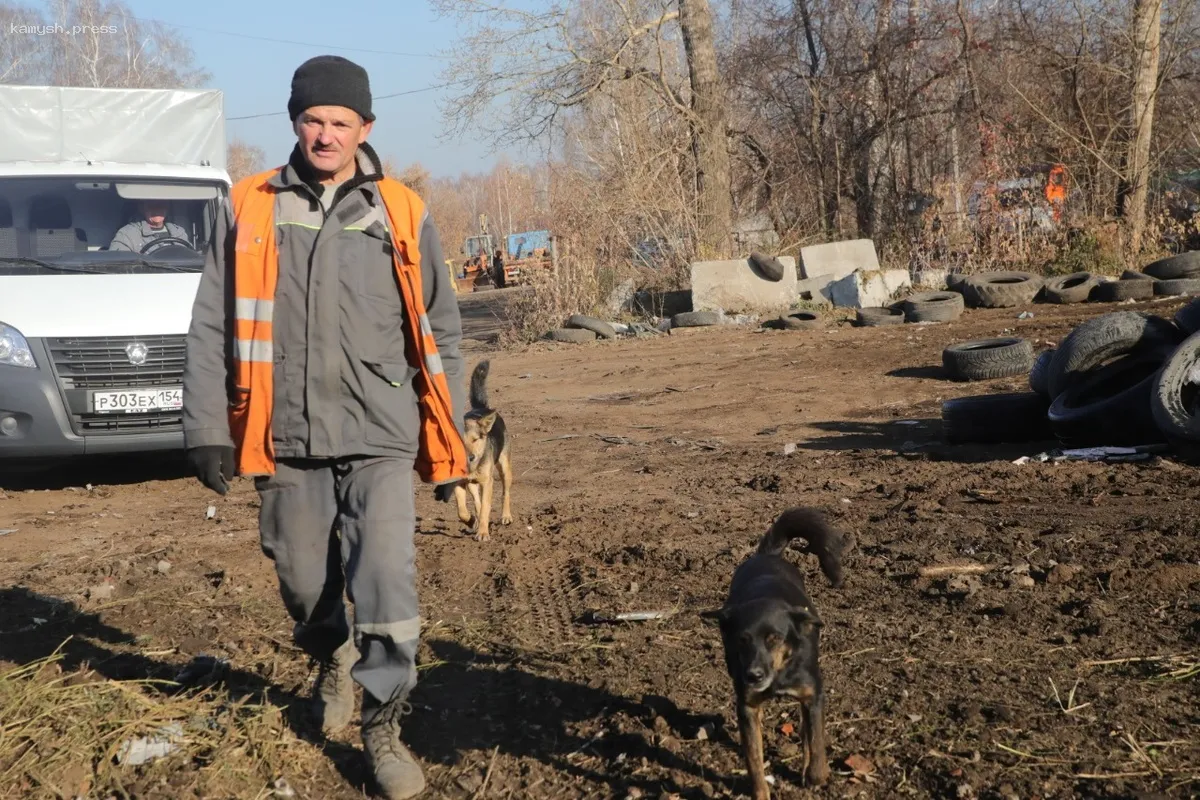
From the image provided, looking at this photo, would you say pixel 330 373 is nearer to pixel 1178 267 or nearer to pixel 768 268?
pixel 1178 267

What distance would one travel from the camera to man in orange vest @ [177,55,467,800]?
373 cm

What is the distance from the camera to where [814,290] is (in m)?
19.9

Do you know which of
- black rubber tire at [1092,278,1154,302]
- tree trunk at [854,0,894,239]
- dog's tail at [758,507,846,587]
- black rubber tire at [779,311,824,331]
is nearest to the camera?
dog's tail at [758,507,846,587]

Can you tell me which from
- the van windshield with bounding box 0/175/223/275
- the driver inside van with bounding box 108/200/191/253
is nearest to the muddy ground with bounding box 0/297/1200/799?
the van windshield with bounding box 0/175/223/275

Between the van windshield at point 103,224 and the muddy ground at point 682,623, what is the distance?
5.89 feet

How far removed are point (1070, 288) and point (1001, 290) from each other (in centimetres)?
93

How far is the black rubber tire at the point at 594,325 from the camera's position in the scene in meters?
19.2

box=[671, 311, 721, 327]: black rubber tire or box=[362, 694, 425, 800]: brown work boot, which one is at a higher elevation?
box=[671, 311, 721, 327]: black rubber tire

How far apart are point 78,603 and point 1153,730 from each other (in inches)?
197

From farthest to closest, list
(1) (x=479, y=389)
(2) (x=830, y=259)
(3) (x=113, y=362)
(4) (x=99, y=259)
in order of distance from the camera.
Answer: (2) (x=830, y=259) → (4) (x=99, y=259) → (3) (x=113, y=362) → (1) (x=479, y=389)

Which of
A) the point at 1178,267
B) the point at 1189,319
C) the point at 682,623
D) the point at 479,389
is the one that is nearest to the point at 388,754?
the point at 682,623

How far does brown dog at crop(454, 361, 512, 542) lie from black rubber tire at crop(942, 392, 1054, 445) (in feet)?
10.8

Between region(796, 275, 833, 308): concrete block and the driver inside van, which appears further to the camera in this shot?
region(796, 275, 833, 308): concrete block

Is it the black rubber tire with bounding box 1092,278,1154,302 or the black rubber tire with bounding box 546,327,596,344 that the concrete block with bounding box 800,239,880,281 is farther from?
the black rubber tire with bounding box 1092,278,1154,302
